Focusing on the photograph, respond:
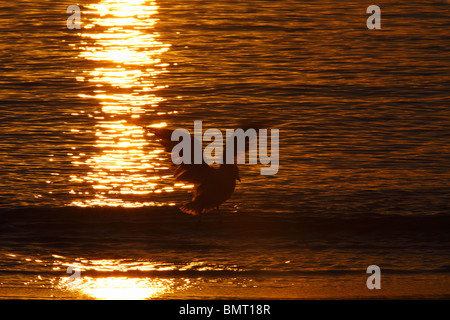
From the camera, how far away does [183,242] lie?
930 centimetres

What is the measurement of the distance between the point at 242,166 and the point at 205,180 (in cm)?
279

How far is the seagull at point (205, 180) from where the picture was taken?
900 centimetres

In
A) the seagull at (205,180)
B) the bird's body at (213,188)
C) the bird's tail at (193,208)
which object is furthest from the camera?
the bird's tail at (193,208)

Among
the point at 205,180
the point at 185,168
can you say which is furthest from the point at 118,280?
the point at 205,180

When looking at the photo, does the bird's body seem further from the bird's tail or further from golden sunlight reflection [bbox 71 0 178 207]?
golden sunlight reflection [bbox 71 0 178 207]

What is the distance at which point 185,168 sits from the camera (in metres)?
8.97

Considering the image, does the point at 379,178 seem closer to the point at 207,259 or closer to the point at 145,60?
the point at 207,259

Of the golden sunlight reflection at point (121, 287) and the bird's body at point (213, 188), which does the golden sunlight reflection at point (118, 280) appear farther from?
the bird's body at point (213, 188)

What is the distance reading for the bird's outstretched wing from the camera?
878cm

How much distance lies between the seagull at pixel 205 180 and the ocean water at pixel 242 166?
1.28ft

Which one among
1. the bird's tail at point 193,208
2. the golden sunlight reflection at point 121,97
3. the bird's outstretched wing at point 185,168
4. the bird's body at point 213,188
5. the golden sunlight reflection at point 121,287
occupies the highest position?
the golden sunlight reflection at point 121,97

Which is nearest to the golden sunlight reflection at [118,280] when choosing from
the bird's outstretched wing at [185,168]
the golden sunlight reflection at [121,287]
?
the golden sunlight reflection at [121,287]
